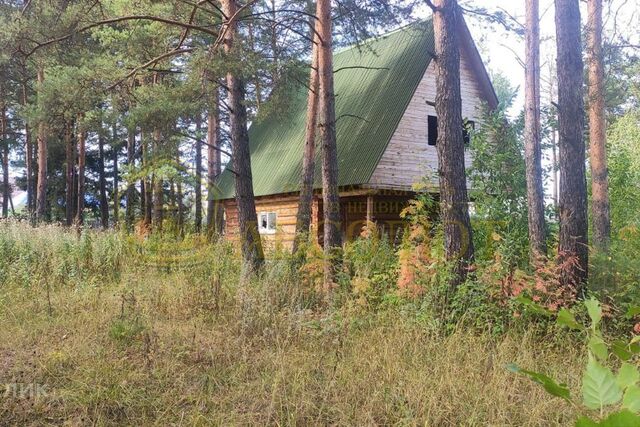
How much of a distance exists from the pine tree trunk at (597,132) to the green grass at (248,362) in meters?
7.60

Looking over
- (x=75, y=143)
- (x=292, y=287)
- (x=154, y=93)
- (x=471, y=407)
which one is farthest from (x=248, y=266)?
(x=75, y=143)

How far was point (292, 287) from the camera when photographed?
21.7 feet

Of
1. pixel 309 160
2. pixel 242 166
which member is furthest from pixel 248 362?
pixel 309 160

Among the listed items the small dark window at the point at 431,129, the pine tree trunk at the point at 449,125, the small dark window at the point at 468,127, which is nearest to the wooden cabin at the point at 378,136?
the small dark window at the point at 431,129

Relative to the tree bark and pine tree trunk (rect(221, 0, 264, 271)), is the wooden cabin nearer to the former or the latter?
pine tree trunk (rect(221, 0, 264, 271))

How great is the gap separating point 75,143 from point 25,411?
1145 inches

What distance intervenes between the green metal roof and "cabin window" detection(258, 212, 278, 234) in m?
0.92

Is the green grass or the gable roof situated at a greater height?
the gable roof

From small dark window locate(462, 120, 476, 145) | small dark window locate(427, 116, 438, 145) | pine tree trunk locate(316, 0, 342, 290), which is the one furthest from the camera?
small dark window locate(427, 116, 438, 145)

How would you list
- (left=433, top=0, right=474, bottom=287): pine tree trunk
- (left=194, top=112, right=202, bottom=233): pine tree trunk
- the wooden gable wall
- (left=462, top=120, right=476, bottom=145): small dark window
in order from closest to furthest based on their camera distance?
1. (left=433, top=0, right=474, bottom=287): pine tree trunk
2. (left=462, top=120, right=476, bottom=145): small dark window
3. the wooden gable wall
4. (left=194, top=112, right=202, bottom=233): pine tree trunk

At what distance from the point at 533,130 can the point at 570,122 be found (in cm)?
401

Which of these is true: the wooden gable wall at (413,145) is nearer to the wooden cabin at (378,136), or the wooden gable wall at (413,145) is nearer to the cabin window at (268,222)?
the wooden cabin at (378,136)

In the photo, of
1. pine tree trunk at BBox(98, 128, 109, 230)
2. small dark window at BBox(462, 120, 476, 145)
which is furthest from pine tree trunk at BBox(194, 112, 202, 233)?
small dark window at BBox(462, 120, 476, 145)

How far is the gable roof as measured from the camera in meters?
12.6
